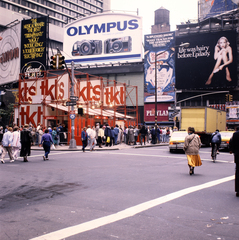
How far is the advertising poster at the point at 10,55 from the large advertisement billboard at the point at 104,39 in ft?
28.3

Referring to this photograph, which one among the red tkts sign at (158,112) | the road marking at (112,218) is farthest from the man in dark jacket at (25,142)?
the red tkts sign at (158,112)

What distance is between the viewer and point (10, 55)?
5591 cm

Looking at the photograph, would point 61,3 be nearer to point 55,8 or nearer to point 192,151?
point 55,8

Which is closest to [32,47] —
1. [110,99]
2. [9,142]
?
[110,99]

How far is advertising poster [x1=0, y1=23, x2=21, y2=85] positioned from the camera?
177 feet

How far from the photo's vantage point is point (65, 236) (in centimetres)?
448

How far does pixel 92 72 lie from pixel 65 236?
56166 mm

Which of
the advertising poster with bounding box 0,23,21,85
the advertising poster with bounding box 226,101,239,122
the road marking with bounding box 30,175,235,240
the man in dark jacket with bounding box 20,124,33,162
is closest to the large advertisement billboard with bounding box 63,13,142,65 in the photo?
the advertising poster with bounding box 0,23,21,85

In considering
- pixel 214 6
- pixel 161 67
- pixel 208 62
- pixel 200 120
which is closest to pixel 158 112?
pixel 161 67

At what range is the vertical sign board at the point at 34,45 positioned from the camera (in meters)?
50.9

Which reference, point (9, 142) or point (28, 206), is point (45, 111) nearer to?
point (9, 142)

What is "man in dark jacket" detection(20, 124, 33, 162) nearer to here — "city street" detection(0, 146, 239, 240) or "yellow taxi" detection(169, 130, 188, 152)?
"city street" detection(0, 146, 239, 240)

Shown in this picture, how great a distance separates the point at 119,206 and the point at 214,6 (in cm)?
6250

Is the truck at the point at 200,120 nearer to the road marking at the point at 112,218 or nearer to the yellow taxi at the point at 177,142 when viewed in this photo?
the yellow taxi at the point at 177,142
